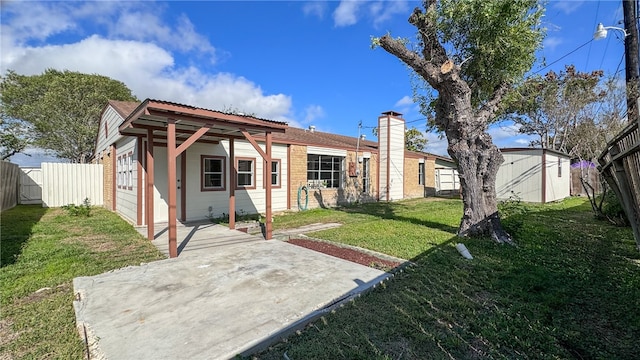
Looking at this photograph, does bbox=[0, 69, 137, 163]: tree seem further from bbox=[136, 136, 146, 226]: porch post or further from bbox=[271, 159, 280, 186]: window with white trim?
bbox=[271, 159, 280, 186]: window with white trim

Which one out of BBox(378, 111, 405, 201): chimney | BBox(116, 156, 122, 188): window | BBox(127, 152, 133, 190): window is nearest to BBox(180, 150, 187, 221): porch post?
BBox(127, 152, 133, 190): window

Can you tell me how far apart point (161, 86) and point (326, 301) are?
32.1 m

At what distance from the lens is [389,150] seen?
1509 cm

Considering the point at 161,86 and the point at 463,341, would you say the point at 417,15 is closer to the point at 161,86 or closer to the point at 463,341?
the point at 463,341

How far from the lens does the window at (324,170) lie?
12.5 metres

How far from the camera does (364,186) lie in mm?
14578

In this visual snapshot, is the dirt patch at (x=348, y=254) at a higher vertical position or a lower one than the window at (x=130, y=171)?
lower

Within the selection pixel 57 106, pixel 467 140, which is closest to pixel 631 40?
pixel 467 140

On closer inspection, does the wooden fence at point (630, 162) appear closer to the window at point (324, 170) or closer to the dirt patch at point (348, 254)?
the dirt patch at point (348, 254)

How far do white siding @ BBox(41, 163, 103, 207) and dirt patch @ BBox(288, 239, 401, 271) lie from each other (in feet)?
38.2

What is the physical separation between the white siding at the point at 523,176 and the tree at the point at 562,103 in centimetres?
182

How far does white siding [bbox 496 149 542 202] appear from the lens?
1353 centimetres

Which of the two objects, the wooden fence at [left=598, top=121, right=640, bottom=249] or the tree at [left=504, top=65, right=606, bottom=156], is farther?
the tree at [left=504, top=65, right=606, bottom=156]

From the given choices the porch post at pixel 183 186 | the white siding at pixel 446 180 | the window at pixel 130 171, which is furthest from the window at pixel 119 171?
the white siding at pixel 446 180
